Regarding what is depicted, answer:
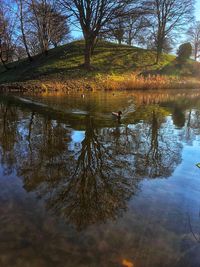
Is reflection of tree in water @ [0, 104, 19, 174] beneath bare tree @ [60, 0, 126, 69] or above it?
beneath

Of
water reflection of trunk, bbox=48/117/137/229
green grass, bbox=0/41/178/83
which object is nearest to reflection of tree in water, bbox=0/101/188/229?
water reflection of trunk, bbox=48/117/137/229

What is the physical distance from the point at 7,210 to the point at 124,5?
23.4 m

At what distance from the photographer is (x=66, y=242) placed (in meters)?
2.61

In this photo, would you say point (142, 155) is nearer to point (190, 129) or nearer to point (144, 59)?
point (190, 129)

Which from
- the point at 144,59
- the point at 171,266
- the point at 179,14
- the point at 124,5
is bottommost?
the point at 171,266

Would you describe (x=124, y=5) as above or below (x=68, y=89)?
above

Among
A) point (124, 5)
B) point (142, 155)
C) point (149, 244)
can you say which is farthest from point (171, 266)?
point (124, 5)

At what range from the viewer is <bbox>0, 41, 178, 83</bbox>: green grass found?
2409cm

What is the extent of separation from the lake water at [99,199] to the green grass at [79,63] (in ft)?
57.5

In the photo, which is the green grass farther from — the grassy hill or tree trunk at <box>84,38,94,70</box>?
tree trunk at <box>84,38,94,70</box>

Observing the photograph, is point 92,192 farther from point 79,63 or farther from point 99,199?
point 79,63

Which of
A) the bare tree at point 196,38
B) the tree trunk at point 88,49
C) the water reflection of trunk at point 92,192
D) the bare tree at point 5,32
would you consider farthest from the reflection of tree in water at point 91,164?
the bare tree at point 196,38

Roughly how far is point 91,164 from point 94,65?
23.1 meters

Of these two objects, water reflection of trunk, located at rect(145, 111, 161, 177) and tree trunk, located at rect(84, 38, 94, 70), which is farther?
tree trunk, located at rect(84, 38, 94, 70)
